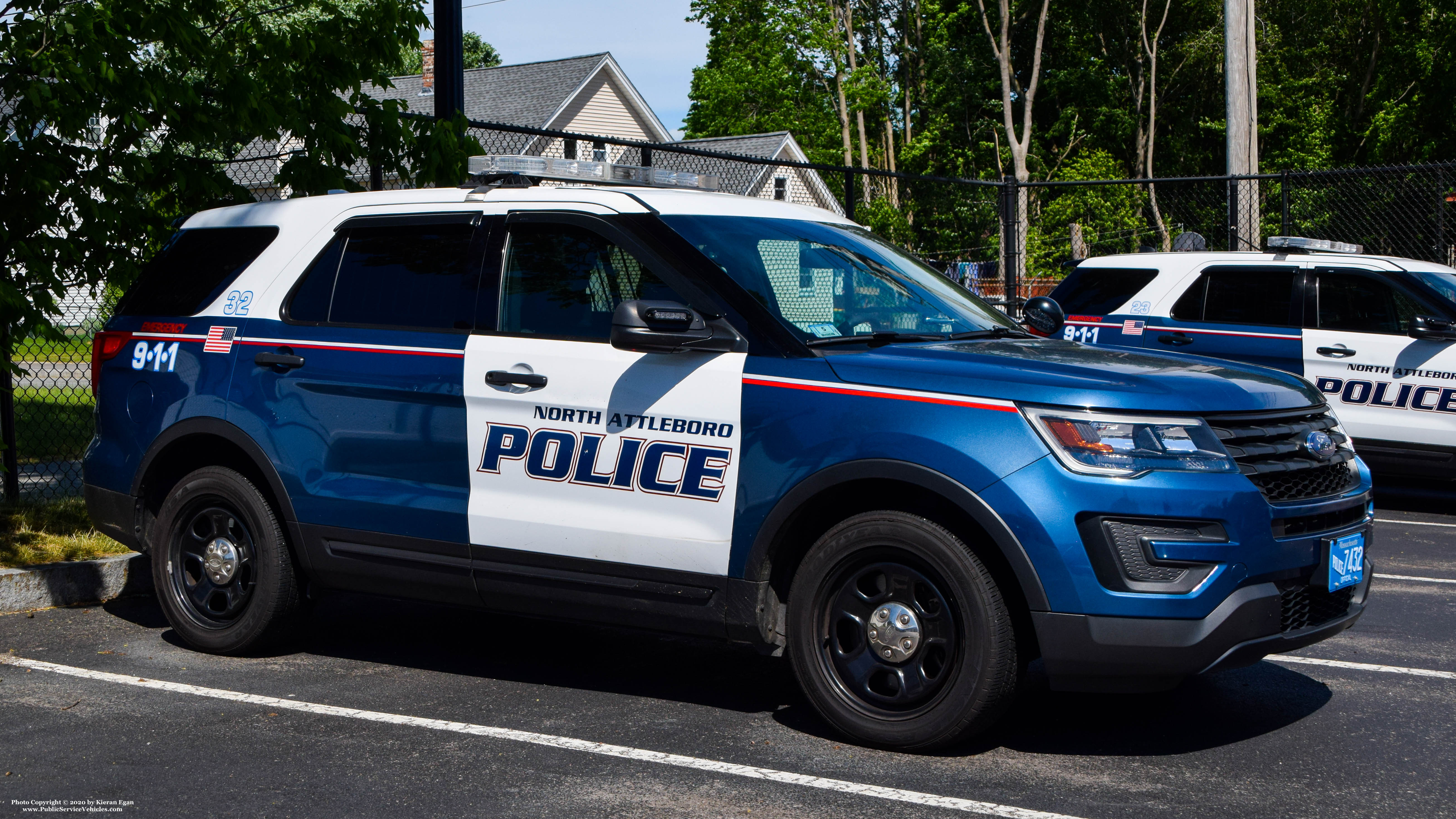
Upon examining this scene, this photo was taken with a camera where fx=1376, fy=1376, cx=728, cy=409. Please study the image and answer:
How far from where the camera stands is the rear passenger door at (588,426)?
4.82 metres

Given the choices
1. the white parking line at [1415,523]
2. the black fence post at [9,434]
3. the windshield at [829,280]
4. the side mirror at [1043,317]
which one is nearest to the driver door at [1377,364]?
the white parking line at [1415,523]

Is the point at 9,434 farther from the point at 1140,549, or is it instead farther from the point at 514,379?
the point at 1140,549

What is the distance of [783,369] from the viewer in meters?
4.71

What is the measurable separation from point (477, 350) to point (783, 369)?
1.28m

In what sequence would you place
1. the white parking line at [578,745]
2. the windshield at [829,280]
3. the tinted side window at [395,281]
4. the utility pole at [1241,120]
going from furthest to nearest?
1. the utility pole at [1241,120]
2. the tinted side window at [395,281]
3. the windshield at [829,280]
4. the white parking line at [578,745]

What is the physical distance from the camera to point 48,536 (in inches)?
301

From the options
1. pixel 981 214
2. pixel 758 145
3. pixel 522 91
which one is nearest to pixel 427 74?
pixel 522 91

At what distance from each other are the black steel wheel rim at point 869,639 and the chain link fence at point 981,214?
1.94 m

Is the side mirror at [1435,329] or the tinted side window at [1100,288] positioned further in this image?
the tinted side window at [1100,288]

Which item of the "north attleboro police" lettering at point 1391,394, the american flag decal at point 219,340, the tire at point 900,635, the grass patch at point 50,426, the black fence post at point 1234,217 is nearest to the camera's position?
the tire at point 900,635

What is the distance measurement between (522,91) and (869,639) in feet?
127

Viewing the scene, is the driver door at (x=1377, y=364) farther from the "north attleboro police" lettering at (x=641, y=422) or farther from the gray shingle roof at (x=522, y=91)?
the gray shingle roof at (x=522, y=91)

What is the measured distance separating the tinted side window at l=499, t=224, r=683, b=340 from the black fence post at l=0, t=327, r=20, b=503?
13.8 ft

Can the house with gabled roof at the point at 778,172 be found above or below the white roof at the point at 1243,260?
above
